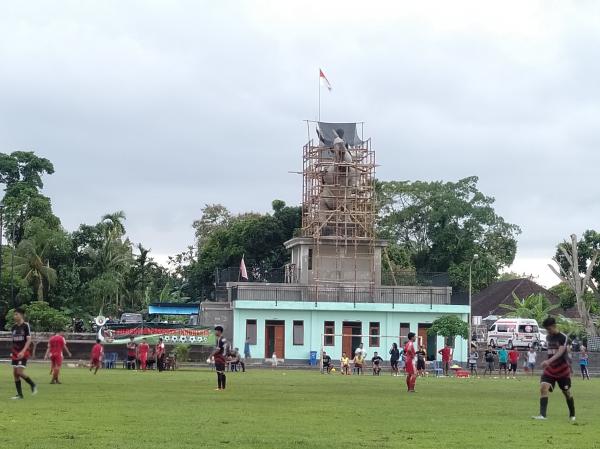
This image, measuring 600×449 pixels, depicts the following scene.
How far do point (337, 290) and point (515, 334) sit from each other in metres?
12.4

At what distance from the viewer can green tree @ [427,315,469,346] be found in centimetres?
6488

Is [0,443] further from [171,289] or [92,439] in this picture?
[171,289]

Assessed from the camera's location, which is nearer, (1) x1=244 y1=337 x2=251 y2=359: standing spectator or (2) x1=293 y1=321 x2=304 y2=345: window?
(1) x1=244 y1=337 x2=251 y2=359: standing spectator

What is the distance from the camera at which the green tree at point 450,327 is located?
64875mm

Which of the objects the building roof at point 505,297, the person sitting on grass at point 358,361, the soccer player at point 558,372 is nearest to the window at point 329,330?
the person sitting on grass at point 358,361

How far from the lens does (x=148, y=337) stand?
58844mm

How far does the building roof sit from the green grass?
7145cm

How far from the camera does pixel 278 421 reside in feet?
57.7

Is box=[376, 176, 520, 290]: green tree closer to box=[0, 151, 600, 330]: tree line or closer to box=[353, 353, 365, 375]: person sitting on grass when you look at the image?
box=[0, 151, 600, 330]: tree line

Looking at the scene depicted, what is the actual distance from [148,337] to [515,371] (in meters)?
20.0

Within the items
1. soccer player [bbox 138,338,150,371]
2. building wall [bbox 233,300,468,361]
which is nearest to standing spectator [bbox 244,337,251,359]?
building wall [bbox 233,300,468,361]

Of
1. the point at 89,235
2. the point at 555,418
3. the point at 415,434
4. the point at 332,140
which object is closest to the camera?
the point at 415,434

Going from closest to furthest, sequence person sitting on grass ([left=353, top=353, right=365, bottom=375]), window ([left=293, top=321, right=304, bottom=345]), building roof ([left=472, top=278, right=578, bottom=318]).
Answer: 1. person sitting on grass ([left=353, top=353, right=365, bottom=375])
2. window ([left=293, top=321, right=304, bottom=345])
3. building roof ([left=472, top=278, right=578, bottom=318])

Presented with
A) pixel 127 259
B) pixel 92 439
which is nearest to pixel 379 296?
pixel 127 259
